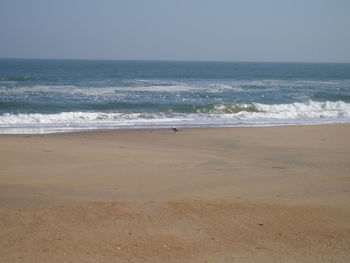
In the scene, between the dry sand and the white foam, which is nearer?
the dry sand

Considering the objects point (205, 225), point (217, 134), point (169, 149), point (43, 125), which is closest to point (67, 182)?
point (205, 225)

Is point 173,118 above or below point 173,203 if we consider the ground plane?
below

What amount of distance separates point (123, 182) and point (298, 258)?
12.1ft

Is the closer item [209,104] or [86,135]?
[86,135]

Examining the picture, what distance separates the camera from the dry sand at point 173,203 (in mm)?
4465

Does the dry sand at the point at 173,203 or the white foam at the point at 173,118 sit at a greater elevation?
the dry sand at the point at 173,203

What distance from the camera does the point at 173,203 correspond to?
19.9 ft

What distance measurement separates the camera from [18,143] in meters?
11.3

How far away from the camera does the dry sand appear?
446 cm

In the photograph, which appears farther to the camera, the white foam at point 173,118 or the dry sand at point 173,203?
the white foam at point 173,118

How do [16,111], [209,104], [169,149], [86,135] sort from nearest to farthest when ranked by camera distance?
[169,149], [86,135], [16,111], [209,104]

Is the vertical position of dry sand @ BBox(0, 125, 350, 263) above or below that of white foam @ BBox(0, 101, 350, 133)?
above

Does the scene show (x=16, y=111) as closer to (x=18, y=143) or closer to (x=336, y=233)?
(x=18, y=143)

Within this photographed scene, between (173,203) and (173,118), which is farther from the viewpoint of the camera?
(173,118)
